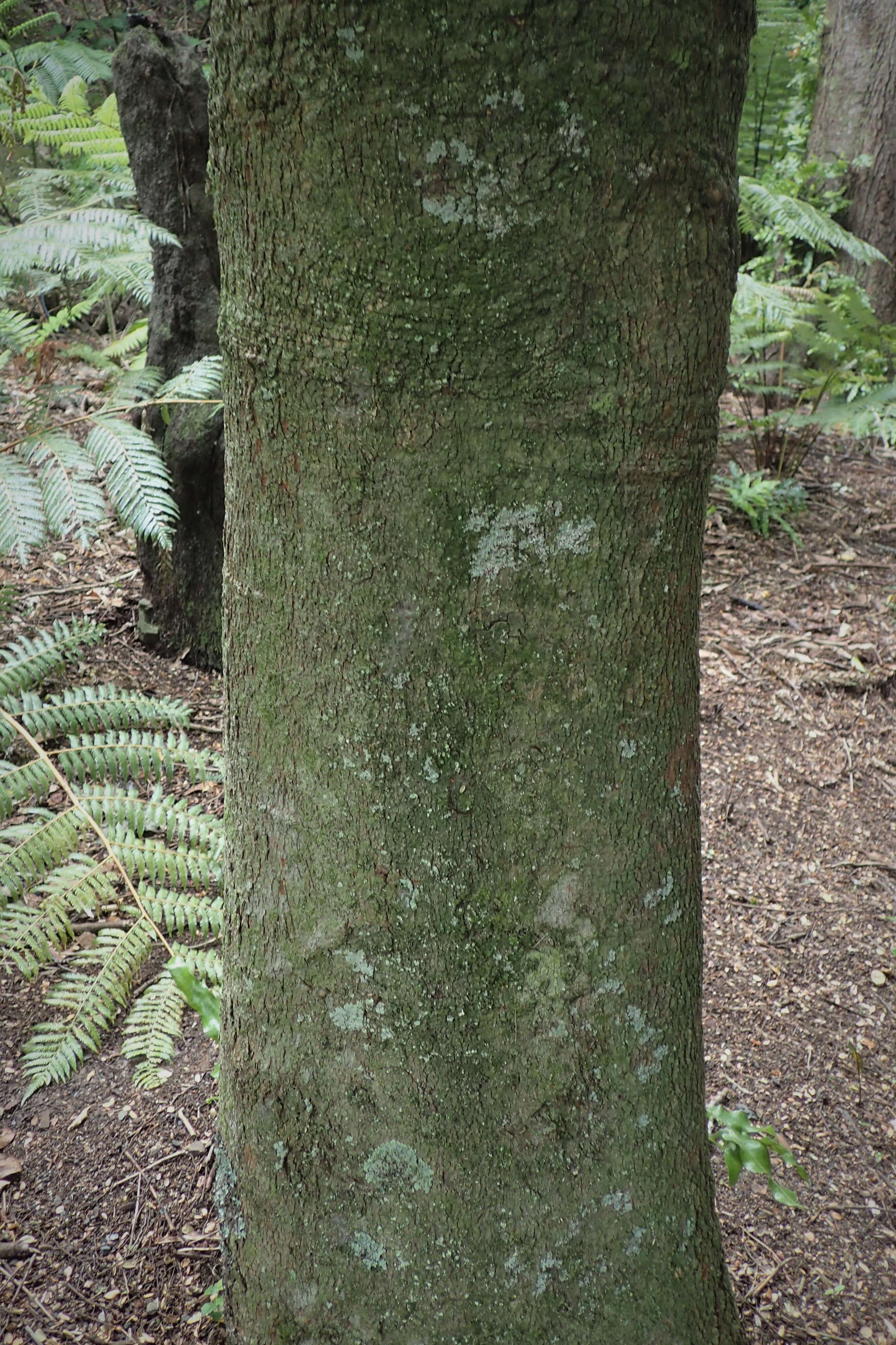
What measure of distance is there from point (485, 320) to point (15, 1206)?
6.24 ft

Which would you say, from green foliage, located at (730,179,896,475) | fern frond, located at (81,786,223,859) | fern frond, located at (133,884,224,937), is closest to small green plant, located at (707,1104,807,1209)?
fern frond, located at (133,884,224,937)

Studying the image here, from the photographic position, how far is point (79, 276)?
371 centimetres

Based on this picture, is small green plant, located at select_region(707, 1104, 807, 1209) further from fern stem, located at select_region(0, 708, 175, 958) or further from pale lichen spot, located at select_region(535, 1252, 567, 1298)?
fern stem, located at select_region(0, 708, 175, 958)

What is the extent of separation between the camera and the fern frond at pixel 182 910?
2135 mm

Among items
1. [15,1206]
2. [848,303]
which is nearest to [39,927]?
[15,1206]

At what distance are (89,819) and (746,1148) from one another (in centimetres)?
158

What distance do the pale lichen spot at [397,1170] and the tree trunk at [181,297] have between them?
99.2 inches

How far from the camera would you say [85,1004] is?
2.01 m

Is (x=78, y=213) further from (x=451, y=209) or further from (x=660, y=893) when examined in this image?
(x=660, y=893)

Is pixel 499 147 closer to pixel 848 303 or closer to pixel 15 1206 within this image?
pixel 15 1206

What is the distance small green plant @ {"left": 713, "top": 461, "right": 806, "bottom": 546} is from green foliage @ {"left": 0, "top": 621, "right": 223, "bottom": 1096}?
11.1ft

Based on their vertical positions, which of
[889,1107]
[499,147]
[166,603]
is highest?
[499,147]

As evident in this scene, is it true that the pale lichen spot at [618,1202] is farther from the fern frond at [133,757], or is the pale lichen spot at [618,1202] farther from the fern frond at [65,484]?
the fern frond at [65,484]

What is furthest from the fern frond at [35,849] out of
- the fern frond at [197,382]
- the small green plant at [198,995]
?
the fern frond at [197,382]
